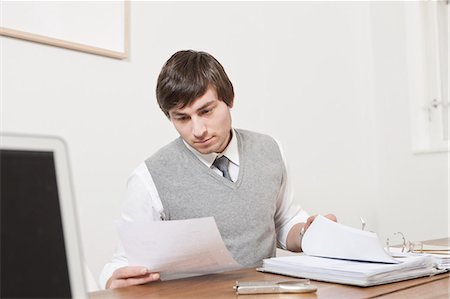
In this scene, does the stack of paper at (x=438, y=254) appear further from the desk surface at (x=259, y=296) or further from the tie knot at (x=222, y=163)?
the tie knot at (x=222, y=163)

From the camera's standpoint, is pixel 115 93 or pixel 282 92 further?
pixel 282 92

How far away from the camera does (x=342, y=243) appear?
3.85 feet

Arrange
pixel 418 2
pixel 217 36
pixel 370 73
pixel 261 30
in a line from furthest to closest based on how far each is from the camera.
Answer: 1. pixel 370 73
2. pixel 418 2
3. pixel 261 30
4. pixel 217 36

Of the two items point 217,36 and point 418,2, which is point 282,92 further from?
point 418,2

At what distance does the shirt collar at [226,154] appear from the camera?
1600 millimetres

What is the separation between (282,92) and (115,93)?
984mm

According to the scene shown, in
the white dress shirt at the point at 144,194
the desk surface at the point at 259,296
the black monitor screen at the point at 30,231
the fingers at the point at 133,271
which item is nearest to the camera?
the black monitor screen at the point at 30,231

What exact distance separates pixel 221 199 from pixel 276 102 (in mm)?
1197

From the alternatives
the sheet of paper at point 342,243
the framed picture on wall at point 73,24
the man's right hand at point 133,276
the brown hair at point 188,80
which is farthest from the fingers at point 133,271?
the framed picture on wall at point 73,24

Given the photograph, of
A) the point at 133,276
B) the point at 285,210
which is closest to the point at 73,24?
the point at 285,210

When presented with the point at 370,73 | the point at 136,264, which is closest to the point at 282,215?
the point at 136,264

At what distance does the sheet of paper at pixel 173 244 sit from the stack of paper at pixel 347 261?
6.1 inches

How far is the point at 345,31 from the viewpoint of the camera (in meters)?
3.07

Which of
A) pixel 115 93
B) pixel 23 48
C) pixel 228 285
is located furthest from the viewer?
pixel 115 93
